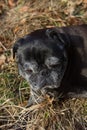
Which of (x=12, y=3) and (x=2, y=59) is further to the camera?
(x=12, y=3)

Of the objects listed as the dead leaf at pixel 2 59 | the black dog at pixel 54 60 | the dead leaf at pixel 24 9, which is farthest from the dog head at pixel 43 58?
the dead leaf at pixel 24 9

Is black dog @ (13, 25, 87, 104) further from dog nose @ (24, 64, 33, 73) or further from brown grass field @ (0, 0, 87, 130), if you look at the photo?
brown grass field @ (0, 0, 87, 130)

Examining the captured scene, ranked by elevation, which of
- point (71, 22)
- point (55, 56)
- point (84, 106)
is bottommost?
point (84, 106)

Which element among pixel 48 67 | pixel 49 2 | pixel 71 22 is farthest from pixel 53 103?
pixel 49 2

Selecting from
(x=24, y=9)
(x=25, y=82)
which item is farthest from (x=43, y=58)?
(x=24, y=9)

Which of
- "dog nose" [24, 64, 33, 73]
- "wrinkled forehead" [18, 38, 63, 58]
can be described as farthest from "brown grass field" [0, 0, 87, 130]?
"wrinkled forehead" [18, 38, 63, 58]

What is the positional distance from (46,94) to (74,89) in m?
0.30

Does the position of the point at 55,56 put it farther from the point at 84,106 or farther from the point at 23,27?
the point at 23,27

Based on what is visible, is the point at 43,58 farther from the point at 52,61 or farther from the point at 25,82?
the point at 25,82

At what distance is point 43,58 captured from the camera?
4.54 metres

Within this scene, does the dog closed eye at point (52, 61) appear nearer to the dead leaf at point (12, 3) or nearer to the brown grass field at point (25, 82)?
the brown grass field at point (25, 82)

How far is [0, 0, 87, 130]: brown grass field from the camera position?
4949 mm

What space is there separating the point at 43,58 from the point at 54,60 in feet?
0.36

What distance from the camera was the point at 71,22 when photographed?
19.9 ft
